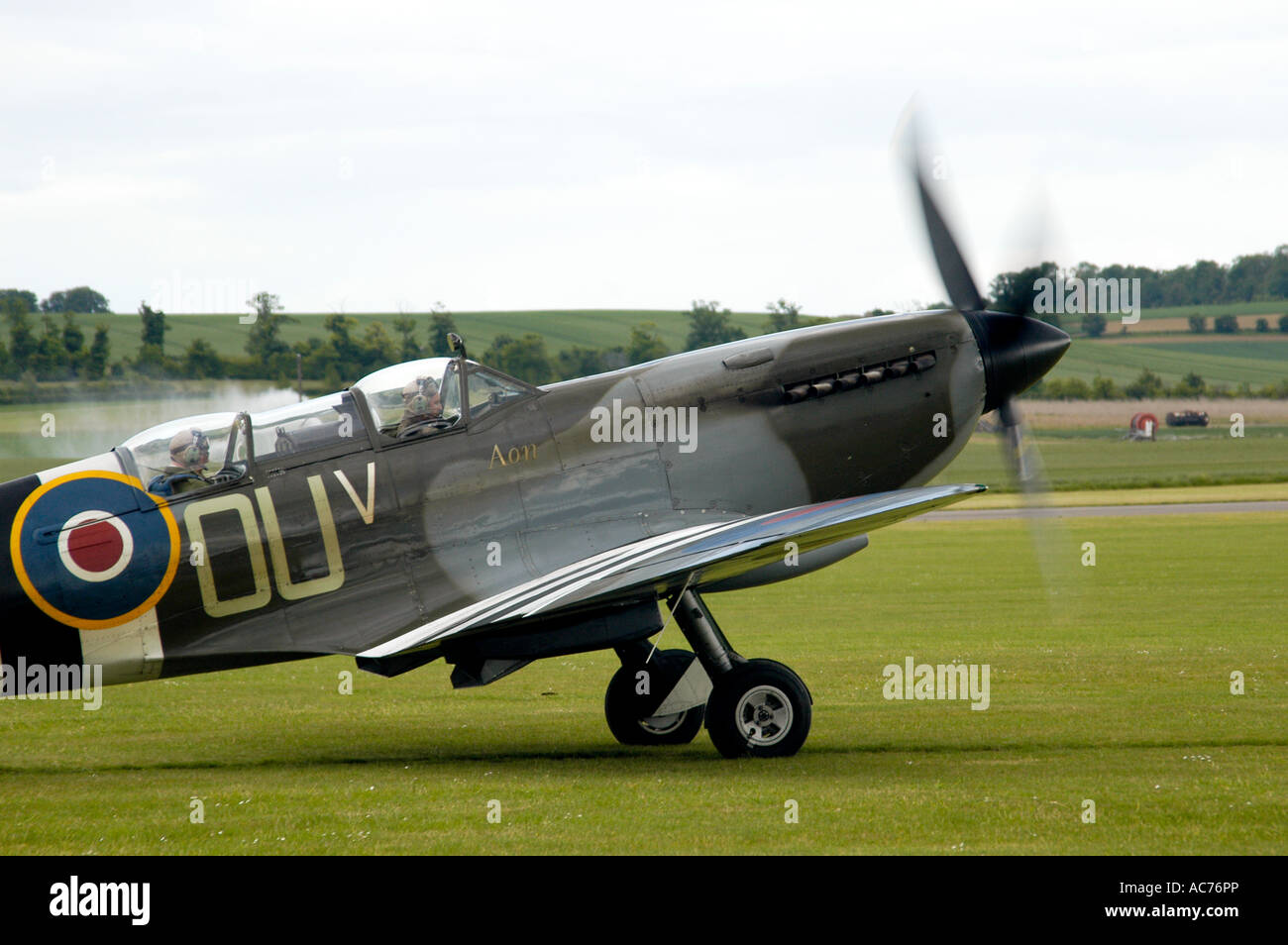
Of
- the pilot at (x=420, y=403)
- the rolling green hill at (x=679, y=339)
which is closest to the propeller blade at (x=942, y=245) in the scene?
the pilot at (x=420, y=403)

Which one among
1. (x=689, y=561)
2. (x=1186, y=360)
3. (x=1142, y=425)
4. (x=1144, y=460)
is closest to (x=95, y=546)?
(x=689, y=561)

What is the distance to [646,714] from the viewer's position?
977cm

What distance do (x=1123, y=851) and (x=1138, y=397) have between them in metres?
58.4

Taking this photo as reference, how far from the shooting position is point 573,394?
375 inches

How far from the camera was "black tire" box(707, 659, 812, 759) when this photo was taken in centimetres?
885

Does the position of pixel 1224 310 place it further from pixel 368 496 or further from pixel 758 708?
pixel 368 496

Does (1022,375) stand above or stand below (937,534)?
above

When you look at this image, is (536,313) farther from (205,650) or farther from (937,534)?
(205,650)

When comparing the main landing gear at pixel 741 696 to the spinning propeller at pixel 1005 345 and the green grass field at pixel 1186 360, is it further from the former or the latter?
the green grass field at pixel 1186 360

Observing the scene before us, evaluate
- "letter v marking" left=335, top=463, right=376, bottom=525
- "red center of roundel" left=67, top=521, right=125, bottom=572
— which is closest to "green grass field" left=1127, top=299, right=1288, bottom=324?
"letter v marking" left=335, top=463, right=376, bottom=525

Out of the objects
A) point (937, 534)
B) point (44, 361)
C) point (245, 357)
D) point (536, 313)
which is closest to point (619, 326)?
point (536, 313)

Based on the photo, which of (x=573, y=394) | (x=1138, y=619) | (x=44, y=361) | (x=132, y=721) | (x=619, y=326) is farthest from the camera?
(x=619, y=326)

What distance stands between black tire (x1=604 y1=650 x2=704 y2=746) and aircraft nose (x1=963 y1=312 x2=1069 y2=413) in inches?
125

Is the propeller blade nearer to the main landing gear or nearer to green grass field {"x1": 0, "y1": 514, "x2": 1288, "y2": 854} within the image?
green grass field {"x1": 0, "y1": 514, "x2": 1288, "y2": 854}
